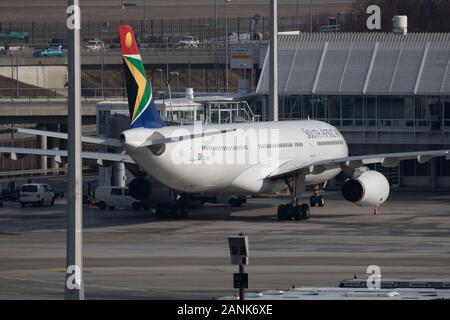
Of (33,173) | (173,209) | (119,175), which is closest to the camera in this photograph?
(173,209)

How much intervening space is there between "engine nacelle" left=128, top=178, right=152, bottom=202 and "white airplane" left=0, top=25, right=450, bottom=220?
5 centimetres

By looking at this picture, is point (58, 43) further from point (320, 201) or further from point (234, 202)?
point (320, 201)

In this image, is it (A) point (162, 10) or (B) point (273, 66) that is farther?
(A) point (162, 10)

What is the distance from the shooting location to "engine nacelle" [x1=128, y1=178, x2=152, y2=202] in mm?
63062

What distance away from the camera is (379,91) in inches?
3196

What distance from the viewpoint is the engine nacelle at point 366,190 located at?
6222cm

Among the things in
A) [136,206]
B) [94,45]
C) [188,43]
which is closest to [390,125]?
[136,206]

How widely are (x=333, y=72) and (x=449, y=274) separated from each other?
41043mm

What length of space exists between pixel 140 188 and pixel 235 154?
5.01 m

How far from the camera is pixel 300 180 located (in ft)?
210

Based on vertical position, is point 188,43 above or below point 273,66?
above

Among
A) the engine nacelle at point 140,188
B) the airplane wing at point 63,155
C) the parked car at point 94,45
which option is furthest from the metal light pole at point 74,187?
the parked car at point 94,45

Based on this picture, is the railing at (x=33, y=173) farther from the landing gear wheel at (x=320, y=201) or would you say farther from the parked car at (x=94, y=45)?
the parked car at (x=94, y=45)
